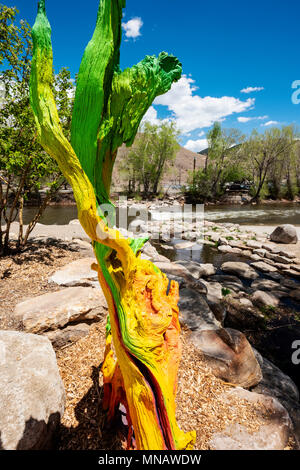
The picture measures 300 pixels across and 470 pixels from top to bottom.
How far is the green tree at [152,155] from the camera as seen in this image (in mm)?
26375

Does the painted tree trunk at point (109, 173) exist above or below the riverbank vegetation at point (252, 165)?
below

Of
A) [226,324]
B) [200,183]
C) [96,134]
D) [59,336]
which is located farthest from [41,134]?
[200,183]

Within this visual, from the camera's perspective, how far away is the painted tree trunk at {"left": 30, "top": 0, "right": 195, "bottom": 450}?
111 cm

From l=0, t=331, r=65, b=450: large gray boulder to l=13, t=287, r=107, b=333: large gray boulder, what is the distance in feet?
1.90

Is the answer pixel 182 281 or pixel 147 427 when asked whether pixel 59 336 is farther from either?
pixel 182 281

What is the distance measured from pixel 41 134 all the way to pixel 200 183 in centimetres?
2784

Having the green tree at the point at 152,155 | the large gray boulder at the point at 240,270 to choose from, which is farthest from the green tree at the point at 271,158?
the large gray boulder at the point at 240,270

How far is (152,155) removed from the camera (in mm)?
27766

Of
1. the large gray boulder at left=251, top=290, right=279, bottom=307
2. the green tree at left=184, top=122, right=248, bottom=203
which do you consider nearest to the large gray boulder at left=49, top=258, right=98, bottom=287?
the large gray boulder at left=251, top=290, right=279, bottom=307

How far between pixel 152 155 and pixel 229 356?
90.4 feet

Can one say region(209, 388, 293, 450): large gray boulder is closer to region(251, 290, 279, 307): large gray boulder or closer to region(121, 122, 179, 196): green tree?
region(251, 290, 279, 307): large gray boulder

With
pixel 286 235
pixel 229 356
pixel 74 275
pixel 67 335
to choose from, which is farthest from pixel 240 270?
pixel 67 335

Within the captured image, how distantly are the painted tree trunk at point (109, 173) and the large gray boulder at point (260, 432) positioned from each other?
0.90 meters

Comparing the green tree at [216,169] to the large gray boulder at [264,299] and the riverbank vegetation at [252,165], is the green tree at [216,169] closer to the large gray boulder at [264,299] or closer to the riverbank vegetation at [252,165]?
the riverbank vegetation at [252,165]
